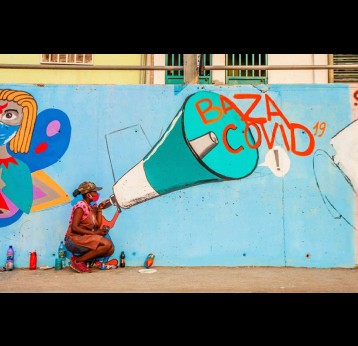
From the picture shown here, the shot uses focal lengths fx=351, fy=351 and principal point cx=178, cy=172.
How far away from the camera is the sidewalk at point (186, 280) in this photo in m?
3.79

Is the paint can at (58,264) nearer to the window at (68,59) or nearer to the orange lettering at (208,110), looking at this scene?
the orange lettering at (208,110)

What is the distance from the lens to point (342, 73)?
8.54 metres

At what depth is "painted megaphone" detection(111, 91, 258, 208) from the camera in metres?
5.12

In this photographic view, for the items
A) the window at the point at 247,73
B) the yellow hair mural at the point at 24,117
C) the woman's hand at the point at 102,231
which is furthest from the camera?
the window at the point at 247,73

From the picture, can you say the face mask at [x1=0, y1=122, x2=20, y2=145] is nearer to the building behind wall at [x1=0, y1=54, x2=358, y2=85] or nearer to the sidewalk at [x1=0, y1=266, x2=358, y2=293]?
the sidewalk at [x1=0, y1=266, x2=358, y2=293]

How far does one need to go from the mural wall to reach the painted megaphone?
0.05ft

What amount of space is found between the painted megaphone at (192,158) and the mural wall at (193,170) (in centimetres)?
1

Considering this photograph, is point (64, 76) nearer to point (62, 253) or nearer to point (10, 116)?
point (10, 116)

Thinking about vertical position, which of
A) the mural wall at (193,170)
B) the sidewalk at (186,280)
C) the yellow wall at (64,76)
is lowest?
the sidewalk at (186,280)

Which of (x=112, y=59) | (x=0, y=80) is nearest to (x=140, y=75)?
(x=112, y=59)

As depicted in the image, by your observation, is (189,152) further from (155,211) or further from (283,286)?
(283,286)

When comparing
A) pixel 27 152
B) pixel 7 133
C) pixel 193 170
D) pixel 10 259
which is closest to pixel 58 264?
pixel 10 259

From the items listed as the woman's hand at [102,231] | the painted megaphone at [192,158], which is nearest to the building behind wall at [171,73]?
the painted megaphone at [192,158]

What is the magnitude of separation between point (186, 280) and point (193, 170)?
161 centimetres
